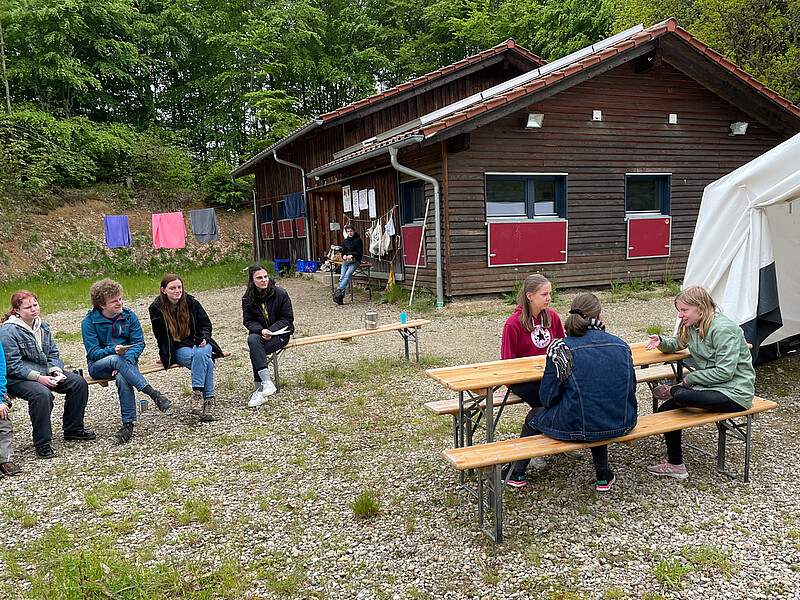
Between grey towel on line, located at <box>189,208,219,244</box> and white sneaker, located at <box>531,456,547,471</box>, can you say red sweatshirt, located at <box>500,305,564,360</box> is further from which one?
grey towel on line, located at <box>189,208,219,244</box>

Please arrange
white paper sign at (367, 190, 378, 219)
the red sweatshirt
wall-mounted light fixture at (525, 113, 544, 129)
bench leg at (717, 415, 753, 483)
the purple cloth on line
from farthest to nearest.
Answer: the purple cloth on line
white paper sign at (367, 190, 378, 219)
wall-mounted light fixture at (525, 113, 544, 129)
the red sweatshirt
bench leg at (717, 415, 753, 483)

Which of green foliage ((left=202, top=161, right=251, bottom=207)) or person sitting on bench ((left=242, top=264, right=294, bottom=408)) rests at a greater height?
green foliage ((left=202, top=161, right=251, bottom=207))

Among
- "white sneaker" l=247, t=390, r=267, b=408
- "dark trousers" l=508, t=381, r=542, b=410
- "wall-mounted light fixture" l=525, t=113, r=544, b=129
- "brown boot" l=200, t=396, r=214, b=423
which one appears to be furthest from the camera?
"wall-mounted light fixture" l=525, t=113, r=544, b=129

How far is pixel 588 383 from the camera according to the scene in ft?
10.2

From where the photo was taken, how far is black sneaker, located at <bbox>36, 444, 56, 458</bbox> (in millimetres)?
4492

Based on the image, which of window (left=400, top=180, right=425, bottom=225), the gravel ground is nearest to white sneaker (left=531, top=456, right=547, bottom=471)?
the gravel ground

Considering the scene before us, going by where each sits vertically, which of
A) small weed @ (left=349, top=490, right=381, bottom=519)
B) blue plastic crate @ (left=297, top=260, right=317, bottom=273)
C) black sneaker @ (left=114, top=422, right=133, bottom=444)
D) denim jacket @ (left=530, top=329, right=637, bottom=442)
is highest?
blue plastic crate @ (left=297, top=260, right=317, bottom=273)

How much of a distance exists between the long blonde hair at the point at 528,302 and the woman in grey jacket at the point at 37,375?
364 centimetres

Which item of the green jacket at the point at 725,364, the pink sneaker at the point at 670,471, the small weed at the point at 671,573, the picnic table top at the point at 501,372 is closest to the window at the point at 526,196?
the picnic table top at the point at 501,372

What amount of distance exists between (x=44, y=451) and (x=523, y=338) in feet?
12.5

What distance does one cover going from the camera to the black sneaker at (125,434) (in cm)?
477

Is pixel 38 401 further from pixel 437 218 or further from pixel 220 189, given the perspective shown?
pixel 220 189

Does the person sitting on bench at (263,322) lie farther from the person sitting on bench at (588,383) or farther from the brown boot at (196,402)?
the person sitting on bench at (588,383)

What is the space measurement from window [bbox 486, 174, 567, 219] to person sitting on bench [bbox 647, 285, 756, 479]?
736 centimetres
